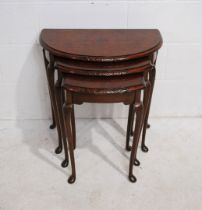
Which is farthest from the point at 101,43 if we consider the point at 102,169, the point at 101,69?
the point at 102,169


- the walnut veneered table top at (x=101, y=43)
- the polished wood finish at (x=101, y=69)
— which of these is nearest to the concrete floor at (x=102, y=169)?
the polished wood finish at (x=101, y=69)

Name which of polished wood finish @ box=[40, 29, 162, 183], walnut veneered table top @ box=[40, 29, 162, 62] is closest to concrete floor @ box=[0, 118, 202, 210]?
polished wood finish @ box=[40, 29, 162, 183]

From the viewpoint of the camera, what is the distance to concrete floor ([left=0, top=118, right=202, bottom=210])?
52.8 inches

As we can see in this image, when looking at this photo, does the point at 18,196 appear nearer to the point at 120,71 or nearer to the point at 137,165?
the point at 137,165

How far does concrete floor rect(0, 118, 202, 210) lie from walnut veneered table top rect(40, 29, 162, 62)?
0.61m

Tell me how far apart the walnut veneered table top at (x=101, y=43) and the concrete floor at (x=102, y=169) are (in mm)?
614

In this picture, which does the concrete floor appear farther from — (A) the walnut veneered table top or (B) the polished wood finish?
(A) the walnut veneered table top

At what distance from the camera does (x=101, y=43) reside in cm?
125

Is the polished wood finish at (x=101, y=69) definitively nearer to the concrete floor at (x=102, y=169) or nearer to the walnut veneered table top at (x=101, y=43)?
the walnut veneered table top at (x=101, y=43)

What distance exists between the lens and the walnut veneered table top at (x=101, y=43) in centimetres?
114

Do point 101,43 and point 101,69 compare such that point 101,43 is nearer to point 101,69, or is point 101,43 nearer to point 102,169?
point 101,69

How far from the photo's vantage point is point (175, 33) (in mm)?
1539

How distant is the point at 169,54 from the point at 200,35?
0.60ft

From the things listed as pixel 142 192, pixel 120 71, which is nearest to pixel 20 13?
pixel 120 71
